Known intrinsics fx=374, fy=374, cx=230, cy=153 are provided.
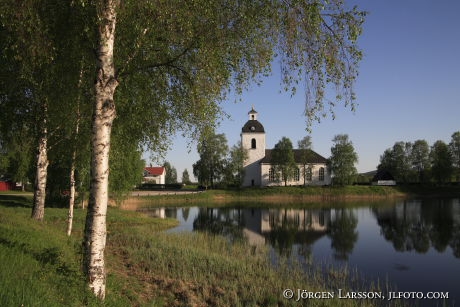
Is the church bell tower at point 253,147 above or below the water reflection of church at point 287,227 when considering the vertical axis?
above

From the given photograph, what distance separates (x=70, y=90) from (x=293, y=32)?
22.5 ft

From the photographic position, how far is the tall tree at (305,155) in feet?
307

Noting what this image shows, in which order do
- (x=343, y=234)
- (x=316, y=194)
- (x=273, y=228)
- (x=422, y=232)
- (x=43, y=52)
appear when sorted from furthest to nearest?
(x=316, y=194)
(x=273, y=228)
(x=422, y=232)
(x=343, y=234)
(x=43, y=52)

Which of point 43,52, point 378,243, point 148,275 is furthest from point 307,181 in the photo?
point 43,52

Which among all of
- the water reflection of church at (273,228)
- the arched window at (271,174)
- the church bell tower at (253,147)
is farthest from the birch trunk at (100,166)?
the church bell tower at (253,147)

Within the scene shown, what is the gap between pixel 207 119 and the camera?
39.7 feet

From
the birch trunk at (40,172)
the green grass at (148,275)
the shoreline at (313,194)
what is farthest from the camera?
the shoreline at (313,194)

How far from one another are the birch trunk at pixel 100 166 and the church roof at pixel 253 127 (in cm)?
8959

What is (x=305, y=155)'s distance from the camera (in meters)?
94.2

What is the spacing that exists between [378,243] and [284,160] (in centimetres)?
6220

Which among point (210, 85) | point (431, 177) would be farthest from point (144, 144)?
point (431, 177)

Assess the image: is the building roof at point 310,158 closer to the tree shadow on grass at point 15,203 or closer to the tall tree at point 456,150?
the tall tree at point 456,150

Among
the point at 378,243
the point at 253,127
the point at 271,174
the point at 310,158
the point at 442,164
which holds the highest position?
the point at 253,127

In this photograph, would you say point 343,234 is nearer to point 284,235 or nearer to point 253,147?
point 284,235
